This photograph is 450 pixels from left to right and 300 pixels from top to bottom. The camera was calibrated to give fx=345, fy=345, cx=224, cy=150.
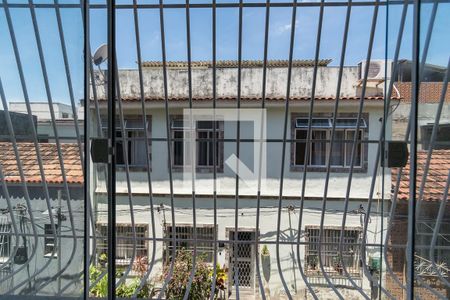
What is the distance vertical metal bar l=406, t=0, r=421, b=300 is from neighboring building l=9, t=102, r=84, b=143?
1007mm

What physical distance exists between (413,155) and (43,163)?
1.15m

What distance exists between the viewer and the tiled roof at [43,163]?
42.4 inches

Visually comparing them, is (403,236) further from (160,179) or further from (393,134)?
(160,179)

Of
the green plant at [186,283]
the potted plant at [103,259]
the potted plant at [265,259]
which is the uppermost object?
the potted plant at [103,259]

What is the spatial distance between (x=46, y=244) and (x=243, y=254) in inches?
123

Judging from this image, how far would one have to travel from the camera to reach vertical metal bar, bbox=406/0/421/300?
1.00 meters

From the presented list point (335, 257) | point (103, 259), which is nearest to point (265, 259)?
point (335, 257)

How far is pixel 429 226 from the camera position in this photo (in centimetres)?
104

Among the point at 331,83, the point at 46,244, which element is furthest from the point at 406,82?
the point at 331,83

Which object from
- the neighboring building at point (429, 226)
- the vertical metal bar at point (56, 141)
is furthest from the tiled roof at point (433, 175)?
the vertical metal bar at point (56, 141)

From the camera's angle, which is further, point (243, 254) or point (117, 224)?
point (243, 254)

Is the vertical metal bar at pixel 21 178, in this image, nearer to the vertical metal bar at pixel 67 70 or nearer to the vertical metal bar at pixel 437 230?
the vertical metal bar at pixel 67 70

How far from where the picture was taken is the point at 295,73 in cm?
574

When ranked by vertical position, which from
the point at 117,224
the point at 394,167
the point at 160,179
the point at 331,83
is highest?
the point at 331,83
